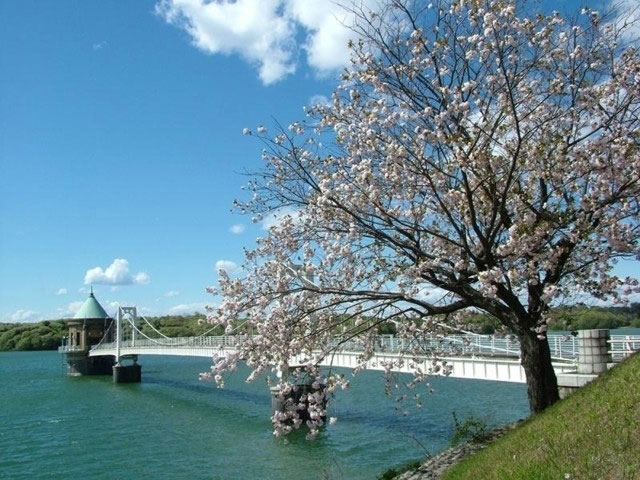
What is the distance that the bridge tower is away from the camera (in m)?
83.8

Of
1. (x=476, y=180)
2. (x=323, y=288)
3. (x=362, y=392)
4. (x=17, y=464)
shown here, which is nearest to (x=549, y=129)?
(x=476, y=180)

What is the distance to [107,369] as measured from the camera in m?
86.1

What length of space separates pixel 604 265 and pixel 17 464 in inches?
965

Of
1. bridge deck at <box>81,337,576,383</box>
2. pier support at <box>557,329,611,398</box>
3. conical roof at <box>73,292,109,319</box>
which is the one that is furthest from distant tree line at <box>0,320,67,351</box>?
pier support at <box>557,329,611,398</box>

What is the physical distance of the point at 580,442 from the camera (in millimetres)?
7617

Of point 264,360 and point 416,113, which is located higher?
point 416,113

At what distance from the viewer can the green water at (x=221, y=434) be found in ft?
78.1

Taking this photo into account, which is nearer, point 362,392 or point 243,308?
point 243,308

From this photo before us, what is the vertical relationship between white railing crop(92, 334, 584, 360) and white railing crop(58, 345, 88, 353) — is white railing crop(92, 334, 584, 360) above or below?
above

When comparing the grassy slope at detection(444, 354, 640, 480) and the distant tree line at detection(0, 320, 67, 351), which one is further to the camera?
the distant tree line at detection(0, 320, 67, 351)

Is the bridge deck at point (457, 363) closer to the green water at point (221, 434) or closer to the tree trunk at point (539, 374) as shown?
the green water at point (221, 434)

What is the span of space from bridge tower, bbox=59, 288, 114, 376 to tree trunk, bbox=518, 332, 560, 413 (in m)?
80.1

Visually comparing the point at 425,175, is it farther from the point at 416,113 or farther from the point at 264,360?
the point at 264,360

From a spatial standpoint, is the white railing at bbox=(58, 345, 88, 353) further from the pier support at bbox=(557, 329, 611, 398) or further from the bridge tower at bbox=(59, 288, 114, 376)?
the pier support at bbox=(557, 329, 611, 398)
